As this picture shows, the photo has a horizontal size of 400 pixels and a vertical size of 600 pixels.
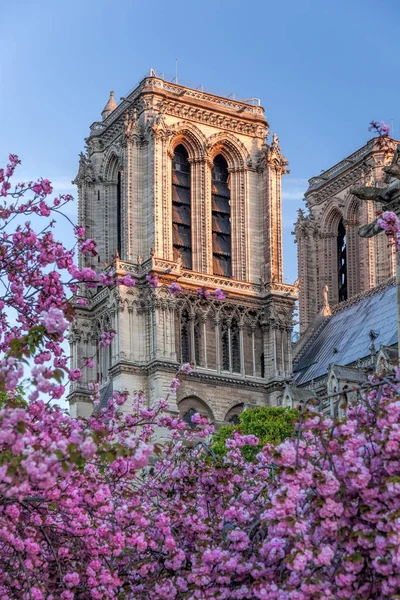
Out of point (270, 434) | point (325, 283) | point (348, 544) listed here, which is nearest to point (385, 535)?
point (348, 544)

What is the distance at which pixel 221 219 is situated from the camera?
83500mm

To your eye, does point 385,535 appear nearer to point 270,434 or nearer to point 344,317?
point 270,434

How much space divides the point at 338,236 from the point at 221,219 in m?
13.5

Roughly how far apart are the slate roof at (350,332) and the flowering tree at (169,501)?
50.5 metres

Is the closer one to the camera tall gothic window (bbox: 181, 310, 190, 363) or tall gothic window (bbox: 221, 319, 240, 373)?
tall gothic window (bbox: 181, 310, 190, 363)

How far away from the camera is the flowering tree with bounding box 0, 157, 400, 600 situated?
17.8 m

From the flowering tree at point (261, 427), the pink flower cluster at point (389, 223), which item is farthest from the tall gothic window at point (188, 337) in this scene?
the pink flower cluster at point (389, 223)

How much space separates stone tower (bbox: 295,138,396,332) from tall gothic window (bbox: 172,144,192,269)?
11468mm

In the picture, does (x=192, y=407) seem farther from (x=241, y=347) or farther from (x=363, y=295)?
(x=363, y=295)

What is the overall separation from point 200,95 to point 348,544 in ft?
220

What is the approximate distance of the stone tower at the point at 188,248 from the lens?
76625mm

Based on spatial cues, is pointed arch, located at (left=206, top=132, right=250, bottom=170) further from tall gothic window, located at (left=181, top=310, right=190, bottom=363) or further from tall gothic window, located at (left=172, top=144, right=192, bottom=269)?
tall gothic window, located at (left=181, top=310, right=190, bottom=363)

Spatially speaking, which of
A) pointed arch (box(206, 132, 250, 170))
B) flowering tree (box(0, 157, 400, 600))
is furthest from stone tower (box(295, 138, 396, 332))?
flowering tree (box(0, 157, 400, 600))

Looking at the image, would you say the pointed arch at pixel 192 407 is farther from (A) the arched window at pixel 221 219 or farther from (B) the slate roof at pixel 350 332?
(A) the arched window at pixel 221 219
